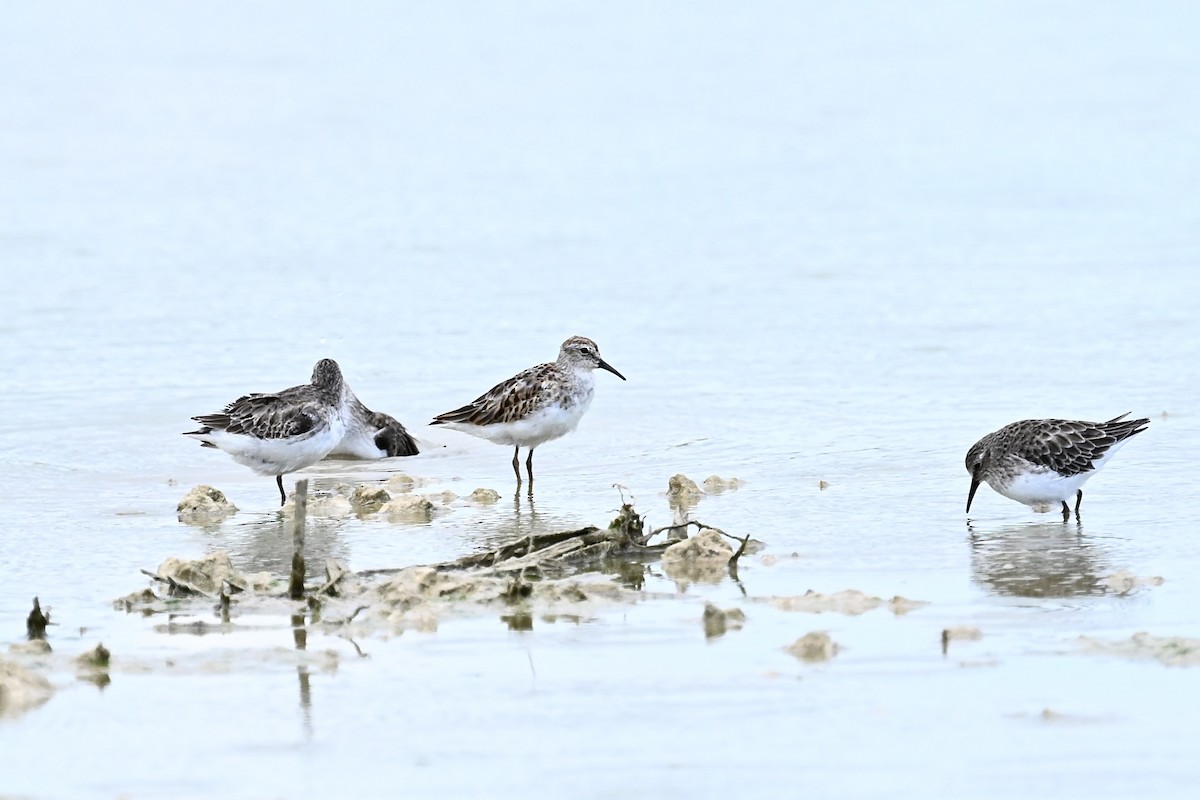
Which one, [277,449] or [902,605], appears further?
[277,449]

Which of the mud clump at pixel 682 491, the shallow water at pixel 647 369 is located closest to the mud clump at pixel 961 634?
the shallow water at pixel 647 369

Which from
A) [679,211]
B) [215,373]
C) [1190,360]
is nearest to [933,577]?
[1190,360]

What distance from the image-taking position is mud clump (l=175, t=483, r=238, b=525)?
10.6 meters

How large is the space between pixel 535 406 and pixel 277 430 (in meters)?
1.76

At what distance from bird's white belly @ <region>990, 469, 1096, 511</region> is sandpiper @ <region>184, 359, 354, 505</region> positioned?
4.36 m

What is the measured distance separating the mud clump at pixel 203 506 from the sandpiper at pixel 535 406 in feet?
6.56

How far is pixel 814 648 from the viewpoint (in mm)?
7059

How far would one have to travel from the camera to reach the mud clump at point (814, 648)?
7.02 meters

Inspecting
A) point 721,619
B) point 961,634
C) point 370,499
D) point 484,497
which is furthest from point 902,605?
point 370,499

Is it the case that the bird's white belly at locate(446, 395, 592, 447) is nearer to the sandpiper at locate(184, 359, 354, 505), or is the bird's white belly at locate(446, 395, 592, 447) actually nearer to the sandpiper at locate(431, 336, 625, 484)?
the sandpiper at locate(431, 336, 625, 484)

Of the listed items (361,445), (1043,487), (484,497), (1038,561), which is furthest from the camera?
(361,445)

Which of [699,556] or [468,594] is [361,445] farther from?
[468,594]

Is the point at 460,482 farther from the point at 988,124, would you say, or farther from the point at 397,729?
the point at 988,124

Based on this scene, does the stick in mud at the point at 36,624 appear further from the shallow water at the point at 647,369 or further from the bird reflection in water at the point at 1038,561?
the bird reflection in water at the point at 1038,561
